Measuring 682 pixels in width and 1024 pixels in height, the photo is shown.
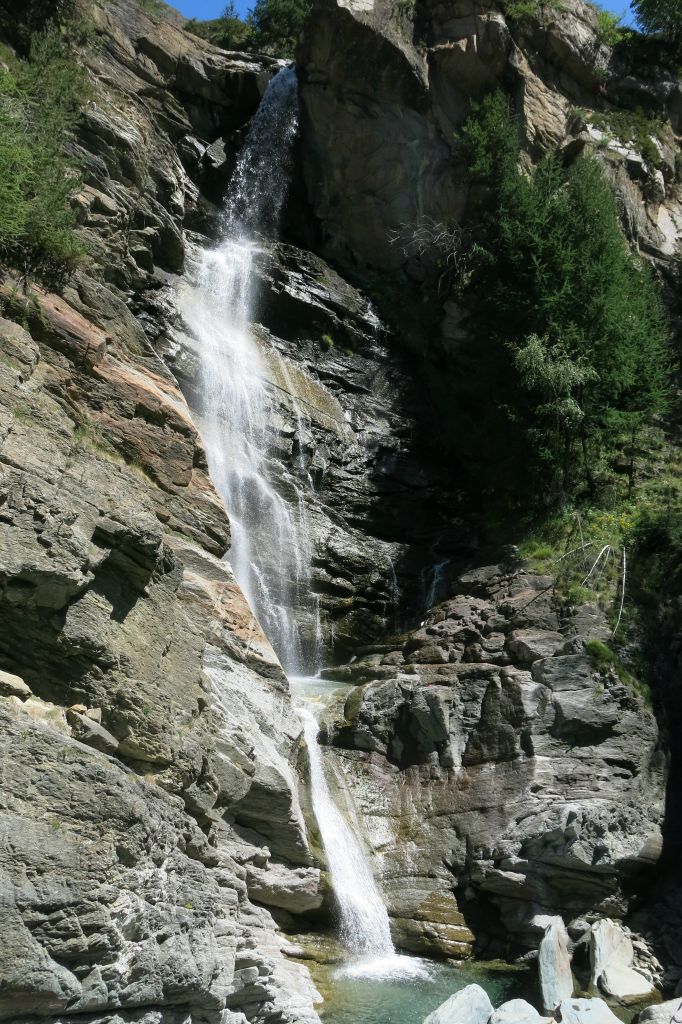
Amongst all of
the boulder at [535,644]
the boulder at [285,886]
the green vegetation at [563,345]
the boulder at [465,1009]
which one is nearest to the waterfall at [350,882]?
the boulder at [285,886]

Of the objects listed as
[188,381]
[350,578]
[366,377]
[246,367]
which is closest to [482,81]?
[366,377]

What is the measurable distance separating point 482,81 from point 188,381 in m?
13.1

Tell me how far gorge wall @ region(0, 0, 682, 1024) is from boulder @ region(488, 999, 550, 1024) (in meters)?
2.16

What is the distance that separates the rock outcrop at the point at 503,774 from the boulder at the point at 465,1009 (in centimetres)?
224

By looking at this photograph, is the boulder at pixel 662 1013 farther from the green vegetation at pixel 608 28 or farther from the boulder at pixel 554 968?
the green vegetation at pixel 608 28

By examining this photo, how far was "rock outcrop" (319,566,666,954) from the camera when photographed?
11.7m

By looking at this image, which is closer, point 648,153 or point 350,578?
point 350,578

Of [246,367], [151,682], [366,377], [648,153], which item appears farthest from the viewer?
[648,153]

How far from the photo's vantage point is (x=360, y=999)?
31.1 feet

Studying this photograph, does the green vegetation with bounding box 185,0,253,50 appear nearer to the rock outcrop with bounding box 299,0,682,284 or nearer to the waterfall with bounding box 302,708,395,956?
the rock outcrop with bounding box 299,0,682,284

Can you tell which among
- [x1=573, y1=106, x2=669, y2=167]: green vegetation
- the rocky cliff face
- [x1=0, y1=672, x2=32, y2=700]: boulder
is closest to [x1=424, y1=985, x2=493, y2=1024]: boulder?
the rocky cliff face

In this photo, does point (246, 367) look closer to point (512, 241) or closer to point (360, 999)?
point (512, 241)

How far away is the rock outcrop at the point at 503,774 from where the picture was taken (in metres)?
11.7

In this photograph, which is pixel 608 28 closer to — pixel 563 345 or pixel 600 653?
pixel 563 345
